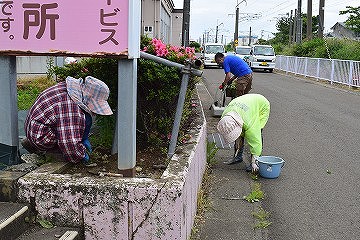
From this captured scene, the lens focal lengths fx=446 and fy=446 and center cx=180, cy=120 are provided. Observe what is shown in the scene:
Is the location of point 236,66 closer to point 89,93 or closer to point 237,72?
point 237,72

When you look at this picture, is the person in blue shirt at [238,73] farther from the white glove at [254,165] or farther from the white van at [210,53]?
the white van at [210,53]

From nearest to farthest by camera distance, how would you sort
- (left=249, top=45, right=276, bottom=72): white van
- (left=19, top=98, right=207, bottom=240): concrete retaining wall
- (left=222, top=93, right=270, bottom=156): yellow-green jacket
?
(left=19, top=98, right=207, bottom=240): concrete retaining wall, (left=222, top=93, right=270, bottom=156): yellow-green jacket, (left=249, top=45, right=276, bottom=72): white van

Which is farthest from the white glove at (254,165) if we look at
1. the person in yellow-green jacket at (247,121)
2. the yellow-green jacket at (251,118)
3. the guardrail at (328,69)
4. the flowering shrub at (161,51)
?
the guardrail at (328,69)

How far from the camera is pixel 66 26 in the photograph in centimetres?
374

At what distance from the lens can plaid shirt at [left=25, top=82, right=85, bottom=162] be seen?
400cm

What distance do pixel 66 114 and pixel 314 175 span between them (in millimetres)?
4071

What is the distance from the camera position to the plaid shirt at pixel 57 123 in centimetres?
400

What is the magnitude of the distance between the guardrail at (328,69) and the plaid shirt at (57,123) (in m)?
17.4

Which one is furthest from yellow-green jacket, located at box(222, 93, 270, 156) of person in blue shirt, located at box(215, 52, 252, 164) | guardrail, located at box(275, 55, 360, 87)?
guardrail, located at box(275, 55, 360, 87)

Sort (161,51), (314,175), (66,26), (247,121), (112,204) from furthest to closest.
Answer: (314,175) < (247,121) < (161,51) < (66,26) < (112,204)

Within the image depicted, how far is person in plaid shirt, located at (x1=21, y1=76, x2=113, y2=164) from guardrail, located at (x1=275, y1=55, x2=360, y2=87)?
56.6 feet

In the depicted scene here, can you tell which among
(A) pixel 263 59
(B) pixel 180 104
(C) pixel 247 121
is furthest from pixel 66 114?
(A) pixel 263 59

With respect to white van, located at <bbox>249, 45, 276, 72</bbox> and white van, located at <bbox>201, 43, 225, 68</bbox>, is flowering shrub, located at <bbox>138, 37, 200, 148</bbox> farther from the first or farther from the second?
white van, located at <bbox>201, 43, 225, 68</bbox>

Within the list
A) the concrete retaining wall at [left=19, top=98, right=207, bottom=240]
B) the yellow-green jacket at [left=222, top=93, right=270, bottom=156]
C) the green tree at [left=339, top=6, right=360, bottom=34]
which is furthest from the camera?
the green tree at [left=339, top=6, right=360, bottom=34]
